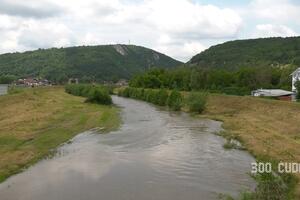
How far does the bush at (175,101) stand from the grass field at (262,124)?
531 centimetres

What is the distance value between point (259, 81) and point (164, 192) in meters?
89.5

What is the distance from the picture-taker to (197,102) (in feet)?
235

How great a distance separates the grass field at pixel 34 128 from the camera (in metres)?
31.9

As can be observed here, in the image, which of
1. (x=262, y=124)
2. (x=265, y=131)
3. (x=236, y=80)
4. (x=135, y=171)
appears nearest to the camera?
(x=135, y=171)

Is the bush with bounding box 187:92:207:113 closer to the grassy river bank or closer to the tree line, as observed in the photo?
the tree line

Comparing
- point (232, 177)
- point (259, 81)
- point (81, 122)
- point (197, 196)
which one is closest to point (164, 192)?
point (197, 196)

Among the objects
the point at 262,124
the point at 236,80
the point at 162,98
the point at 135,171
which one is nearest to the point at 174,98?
the point at 162,98

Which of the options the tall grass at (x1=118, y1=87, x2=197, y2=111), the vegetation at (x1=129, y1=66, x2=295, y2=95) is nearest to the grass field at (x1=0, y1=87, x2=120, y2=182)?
the tall grass at (x1=118, y1=87, x2=197, y2=111)

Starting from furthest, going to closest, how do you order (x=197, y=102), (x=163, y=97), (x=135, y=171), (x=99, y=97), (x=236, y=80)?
(x=236, y=80), (x=163, y=97), (x=99, y=97), (x=197, y=102), (x=135, y=171)

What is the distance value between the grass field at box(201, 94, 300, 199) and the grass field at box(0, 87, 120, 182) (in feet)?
52.2

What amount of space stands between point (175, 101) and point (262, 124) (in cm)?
3107

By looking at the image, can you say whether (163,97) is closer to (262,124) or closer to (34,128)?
(262,124)

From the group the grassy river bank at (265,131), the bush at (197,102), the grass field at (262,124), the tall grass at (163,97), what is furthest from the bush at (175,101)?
the grass field at (262,124)

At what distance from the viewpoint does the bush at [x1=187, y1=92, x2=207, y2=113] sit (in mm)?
71688
